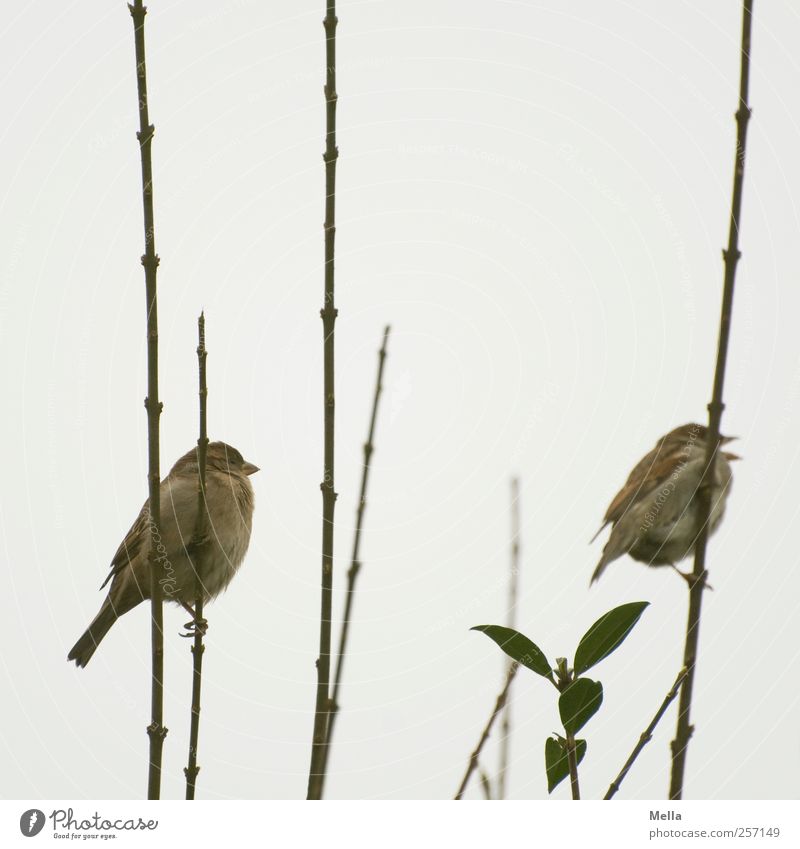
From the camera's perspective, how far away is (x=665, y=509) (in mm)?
4824

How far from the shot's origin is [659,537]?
188 inches

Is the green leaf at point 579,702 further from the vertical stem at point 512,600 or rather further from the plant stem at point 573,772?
the vertical stem at point 512,600

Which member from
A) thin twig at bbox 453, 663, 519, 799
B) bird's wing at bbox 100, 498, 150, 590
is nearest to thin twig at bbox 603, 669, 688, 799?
thin twig at bbox 453, 663, 519, 799

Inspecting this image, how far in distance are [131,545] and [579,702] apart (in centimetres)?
396

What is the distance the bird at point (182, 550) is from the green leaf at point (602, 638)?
135 inches

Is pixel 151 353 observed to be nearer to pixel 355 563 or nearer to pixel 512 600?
pixel 355 563

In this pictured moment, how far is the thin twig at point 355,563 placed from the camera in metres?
2.93
